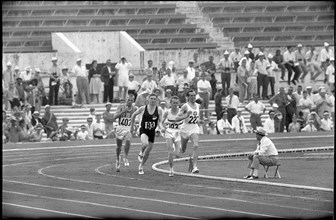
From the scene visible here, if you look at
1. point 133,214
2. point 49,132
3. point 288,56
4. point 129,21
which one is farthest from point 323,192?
point 129,21

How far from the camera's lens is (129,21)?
41375 millimetres

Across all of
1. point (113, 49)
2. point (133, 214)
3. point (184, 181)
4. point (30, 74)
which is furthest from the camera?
point (113, 49)

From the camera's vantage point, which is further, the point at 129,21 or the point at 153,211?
the point at 129,21

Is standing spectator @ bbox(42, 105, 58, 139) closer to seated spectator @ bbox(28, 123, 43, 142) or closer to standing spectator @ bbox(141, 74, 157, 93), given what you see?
seated spectator @ bbox(28, 123, 43, 142)

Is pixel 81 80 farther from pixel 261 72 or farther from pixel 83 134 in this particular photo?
pixel 261 72

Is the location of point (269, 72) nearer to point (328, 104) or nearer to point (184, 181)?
point (328, 104)

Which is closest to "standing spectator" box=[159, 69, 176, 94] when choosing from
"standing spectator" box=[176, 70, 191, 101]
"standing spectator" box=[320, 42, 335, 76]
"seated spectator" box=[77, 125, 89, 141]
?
"standing spectator" box=[176, 70, 191, 101]

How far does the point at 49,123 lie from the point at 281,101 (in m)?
7.53

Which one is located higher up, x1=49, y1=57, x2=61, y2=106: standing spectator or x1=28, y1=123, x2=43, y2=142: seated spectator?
x1=49, y1=57, x2=61, y2=106: standing spectator

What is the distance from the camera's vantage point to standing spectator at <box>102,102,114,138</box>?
3180 centimetres

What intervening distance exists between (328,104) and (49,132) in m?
8.94

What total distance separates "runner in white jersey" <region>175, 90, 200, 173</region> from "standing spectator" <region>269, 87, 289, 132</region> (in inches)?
436

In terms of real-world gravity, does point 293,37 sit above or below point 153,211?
above

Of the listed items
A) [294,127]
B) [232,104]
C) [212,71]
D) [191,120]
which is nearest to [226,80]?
[212,71]
